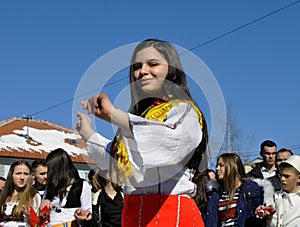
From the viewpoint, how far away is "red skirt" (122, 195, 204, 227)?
8.98 feet

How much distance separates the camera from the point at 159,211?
2.75 metres

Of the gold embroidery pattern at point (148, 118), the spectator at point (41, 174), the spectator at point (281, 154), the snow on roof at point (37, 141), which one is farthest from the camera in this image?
the snow on roof at point (37, 141)

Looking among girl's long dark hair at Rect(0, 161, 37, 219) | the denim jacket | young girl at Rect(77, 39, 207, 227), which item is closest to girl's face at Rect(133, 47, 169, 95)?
young girl at Rect(77, 39, 207, 227)

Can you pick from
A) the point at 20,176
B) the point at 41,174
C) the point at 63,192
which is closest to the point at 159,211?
the point at 63,192

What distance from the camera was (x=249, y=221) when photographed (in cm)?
624

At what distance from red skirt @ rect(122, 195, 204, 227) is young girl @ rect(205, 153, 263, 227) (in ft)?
11.8

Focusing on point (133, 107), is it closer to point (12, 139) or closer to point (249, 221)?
point (249, 221)

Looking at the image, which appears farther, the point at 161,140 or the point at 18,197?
the point at 18,197

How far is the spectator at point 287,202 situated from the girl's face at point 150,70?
3.40 meters

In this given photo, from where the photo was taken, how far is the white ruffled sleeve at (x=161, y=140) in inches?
94.9

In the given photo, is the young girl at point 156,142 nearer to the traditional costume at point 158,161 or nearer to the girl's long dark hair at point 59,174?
the traditional costume at point 158,161

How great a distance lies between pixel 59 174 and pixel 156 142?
3.79 m

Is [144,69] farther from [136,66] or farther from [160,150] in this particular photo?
[160,150]

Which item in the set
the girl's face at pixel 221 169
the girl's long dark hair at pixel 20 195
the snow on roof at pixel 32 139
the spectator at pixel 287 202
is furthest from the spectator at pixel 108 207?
the snow on roof at pixel 32 139
